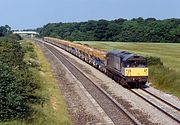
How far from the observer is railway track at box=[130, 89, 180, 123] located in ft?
73.8

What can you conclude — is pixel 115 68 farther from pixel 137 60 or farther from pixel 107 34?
pixel 107 34

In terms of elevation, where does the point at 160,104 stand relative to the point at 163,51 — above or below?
above

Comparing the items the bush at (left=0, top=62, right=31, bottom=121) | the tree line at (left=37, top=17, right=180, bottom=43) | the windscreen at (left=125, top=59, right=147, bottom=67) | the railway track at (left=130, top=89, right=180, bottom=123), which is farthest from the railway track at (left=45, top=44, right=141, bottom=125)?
the tree line at (left=37, top=17, right=180, bottom=43)

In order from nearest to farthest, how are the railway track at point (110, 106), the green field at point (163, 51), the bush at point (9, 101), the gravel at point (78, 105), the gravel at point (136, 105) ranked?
1. the bush at point (9, 101)
2. the railway track at point (110, 106)
3. the gravel at point (136, 105)
4. the gravel at point (78, 105)
5. the green field at point (163, 51)

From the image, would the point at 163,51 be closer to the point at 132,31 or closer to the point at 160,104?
the point at 160,104

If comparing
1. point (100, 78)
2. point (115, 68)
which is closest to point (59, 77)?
point (100, 78)

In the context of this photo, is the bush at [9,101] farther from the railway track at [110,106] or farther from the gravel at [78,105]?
the railway track at [110,106]

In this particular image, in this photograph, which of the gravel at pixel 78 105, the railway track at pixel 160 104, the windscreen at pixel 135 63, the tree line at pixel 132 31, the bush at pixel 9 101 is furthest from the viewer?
the tree line at pixel 132 31

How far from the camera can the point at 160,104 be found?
25797 mm

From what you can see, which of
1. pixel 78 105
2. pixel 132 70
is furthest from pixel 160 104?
pixel 132 70

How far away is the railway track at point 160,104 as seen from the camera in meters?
22.5

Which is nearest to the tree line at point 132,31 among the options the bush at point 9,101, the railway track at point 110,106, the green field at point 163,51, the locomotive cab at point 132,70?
the green field at point 163,51

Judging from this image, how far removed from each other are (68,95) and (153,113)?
814cm

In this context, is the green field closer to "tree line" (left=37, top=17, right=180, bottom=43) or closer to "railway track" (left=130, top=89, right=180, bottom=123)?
"railway track" (left=130, top=89, right=180, bottom=123)
